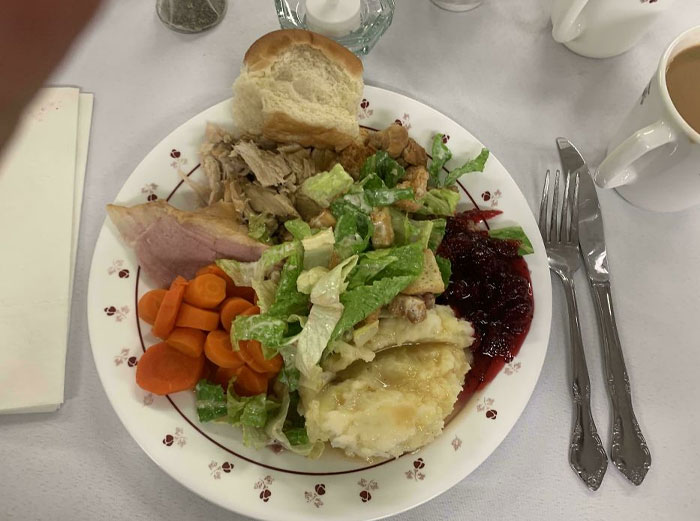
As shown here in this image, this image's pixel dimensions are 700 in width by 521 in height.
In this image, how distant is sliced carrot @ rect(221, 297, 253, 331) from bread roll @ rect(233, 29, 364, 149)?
56 cm

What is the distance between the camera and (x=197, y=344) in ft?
5.16

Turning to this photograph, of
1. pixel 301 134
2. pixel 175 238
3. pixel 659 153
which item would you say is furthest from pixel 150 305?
pixel 659 153

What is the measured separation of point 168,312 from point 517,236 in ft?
3.47

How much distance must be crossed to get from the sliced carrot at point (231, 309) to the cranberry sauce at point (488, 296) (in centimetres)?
61

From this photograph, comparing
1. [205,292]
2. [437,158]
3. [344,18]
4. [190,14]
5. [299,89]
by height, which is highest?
[190,14]

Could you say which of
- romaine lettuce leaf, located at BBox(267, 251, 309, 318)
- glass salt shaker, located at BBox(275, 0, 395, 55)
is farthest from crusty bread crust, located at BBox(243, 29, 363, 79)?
romaine lettuce leaf, located at BBox(267, 251, 309, 318)

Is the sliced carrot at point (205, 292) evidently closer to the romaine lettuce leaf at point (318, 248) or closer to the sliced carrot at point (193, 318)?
the sliced carrot at point (193, 318)

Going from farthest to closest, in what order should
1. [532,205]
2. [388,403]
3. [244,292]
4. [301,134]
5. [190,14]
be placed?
[190,14], [532,205], [301,134], [244,292], [388,403]

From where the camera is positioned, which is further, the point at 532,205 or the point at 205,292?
the point at 532,205

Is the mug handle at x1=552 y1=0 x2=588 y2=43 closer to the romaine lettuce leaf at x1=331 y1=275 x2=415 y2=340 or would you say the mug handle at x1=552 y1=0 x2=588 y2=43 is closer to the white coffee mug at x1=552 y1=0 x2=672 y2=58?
the white coffee mug at x1=552 y1=0 x2=672 y2=58

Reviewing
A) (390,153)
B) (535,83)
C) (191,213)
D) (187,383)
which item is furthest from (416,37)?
(187,383)

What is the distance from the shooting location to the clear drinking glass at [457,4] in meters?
2.18

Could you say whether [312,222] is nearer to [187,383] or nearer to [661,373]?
[187,383]

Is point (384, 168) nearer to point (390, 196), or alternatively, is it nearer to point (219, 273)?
point (390, 196)
